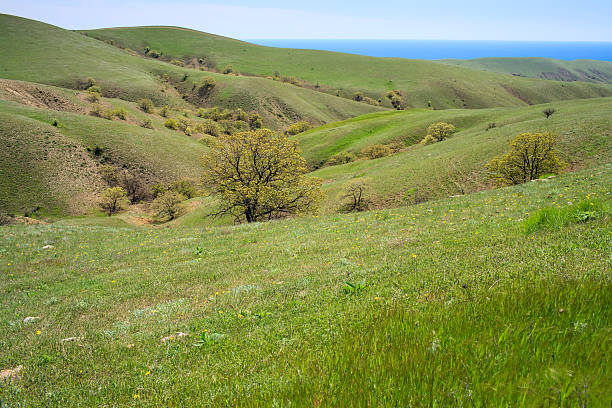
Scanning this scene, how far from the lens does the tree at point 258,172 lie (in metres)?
33.7

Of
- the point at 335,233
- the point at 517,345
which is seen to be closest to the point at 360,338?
the point at 517,345

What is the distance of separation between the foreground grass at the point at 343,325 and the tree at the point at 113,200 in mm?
55165

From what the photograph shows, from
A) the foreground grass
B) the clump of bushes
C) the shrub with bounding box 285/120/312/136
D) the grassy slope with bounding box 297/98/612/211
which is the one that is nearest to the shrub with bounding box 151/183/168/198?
the grassy slope with bounding box 297/98/612/211

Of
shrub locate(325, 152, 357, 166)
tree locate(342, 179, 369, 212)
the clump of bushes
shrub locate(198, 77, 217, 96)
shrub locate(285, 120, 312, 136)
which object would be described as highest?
shrub locate(198, 77, 217, 96)

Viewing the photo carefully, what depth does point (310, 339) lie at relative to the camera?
443 centimetres

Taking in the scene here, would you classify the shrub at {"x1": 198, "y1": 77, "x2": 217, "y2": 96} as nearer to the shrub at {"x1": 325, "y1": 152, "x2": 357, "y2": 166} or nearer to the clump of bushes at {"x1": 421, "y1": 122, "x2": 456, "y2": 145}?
the shrub at {"x1": 325, "y1": 152, "x2": 357, "y2": 166}

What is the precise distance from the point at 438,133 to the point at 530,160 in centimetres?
4188

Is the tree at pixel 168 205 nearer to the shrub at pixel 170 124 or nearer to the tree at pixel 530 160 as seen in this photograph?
the tree at pixel 530 160

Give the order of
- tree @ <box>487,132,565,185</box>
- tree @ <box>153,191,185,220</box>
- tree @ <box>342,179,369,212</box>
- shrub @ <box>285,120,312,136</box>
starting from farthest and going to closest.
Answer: shrub @ <box>285,120,312,136</box>, tree @ <box>153,191,185,220</box>, tree @ <box>342,179,369,212</box>, tree @ <box>487,132,565,185</box>

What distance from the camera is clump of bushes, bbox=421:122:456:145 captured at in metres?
66.9

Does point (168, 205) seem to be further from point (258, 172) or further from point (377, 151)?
point (377, 151)

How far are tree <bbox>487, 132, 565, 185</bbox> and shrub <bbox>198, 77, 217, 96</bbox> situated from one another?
502 ft

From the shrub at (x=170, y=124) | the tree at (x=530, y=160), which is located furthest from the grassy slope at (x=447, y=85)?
the tree at (x=530, y=160)

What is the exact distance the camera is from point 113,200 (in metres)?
61.6
